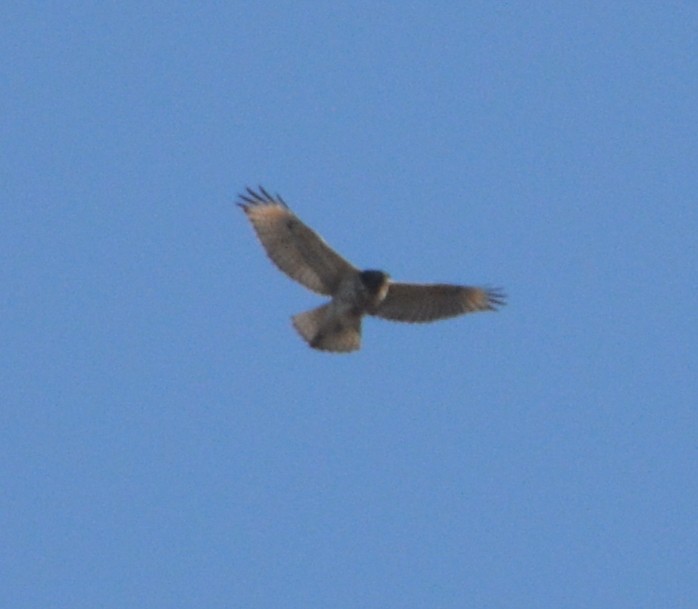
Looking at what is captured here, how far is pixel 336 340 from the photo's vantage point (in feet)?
93.3

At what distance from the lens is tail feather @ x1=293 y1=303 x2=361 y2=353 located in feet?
93.1

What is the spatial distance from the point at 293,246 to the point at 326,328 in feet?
2.82

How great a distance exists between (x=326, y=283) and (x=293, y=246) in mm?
532

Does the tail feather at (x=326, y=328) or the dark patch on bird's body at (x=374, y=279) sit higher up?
the dark patch on bird's body at (x=374, y=279)

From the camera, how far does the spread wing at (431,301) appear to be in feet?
94.0

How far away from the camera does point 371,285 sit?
2817 cm

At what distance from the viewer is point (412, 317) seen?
94.7 ft

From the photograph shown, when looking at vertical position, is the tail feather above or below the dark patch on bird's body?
below

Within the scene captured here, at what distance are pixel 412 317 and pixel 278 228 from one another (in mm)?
1676

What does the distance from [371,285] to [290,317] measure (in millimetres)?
856

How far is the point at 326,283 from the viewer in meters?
28.5

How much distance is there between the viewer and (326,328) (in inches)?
1118

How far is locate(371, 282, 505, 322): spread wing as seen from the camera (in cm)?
2864

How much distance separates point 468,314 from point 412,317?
565 mm
